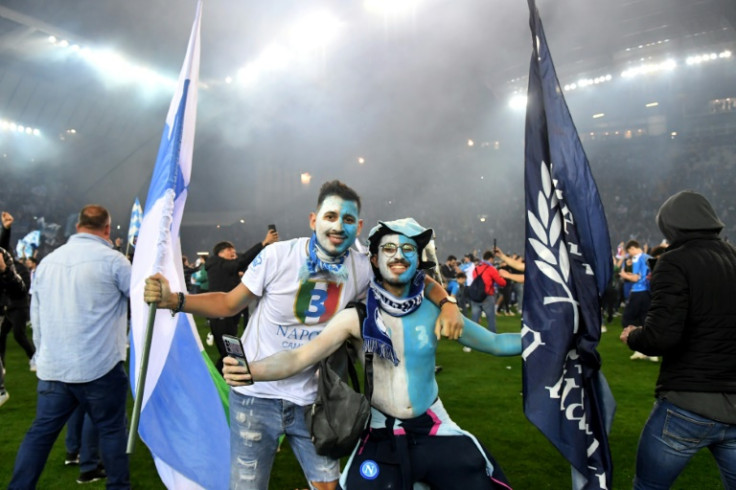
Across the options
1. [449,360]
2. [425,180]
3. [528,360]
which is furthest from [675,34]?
[528,360]

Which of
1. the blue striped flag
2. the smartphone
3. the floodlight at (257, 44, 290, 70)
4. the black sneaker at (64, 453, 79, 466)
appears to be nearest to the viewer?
the smartphone

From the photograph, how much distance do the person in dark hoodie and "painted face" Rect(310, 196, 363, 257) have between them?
4.71 feet

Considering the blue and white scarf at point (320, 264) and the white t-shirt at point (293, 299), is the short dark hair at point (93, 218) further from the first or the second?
the blue and white scarf at point (320, 264)

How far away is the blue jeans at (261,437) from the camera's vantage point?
2.48 metres

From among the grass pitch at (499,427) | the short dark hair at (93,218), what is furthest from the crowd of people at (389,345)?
the grass pitch at (499,427)

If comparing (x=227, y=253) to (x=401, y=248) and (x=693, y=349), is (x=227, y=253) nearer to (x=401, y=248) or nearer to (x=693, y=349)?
(x=401, y=248)

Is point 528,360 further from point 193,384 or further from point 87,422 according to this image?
point 87,422

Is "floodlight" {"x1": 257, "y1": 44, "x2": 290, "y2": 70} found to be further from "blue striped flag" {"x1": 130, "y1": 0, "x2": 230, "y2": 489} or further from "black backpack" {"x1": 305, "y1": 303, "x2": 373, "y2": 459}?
"black backpack" {"x1": 305, "y1": 303, "x2": 373, "y2": 459}

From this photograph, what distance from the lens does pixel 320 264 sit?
257 cm

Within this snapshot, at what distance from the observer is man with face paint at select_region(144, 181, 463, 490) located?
8.16ft

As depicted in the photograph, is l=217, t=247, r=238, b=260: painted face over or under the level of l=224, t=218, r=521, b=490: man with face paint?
over

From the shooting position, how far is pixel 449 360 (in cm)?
891

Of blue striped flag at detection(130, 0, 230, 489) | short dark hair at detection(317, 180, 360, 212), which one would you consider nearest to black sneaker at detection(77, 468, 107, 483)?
blue striped flag at detection(130, 0, 230, 489)

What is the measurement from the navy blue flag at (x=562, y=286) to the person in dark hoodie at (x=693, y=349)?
16.2 inches
